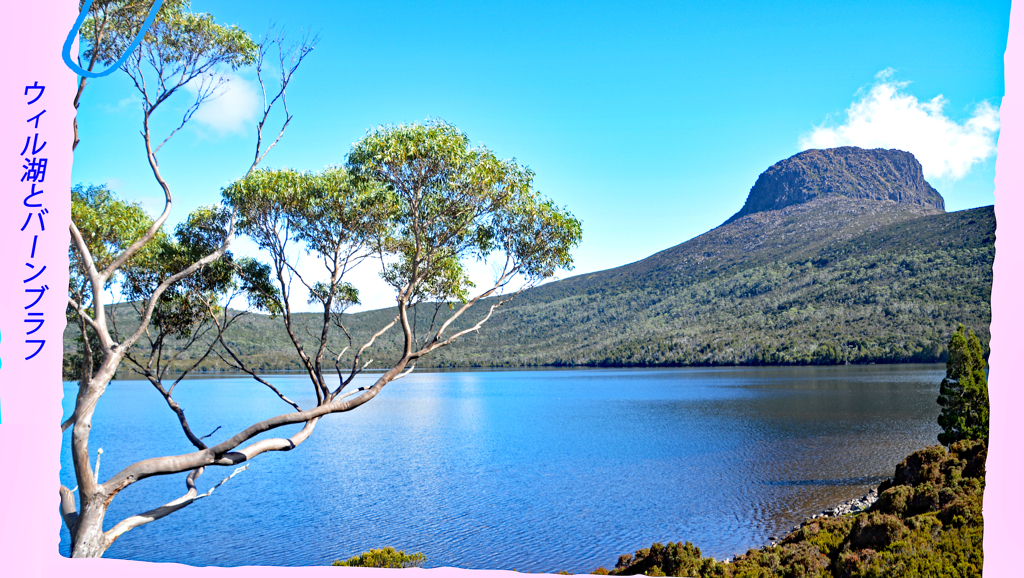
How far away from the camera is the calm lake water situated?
1306cm

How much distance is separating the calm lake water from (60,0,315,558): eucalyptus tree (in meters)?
6.98

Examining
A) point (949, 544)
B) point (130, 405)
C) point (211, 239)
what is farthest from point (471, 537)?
point (130, 405)

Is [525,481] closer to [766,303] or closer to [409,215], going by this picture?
[409,215]

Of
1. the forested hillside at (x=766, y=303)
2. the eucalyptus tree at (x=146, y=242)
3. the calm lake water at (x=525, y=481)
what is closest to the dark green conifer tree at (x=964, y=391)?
the calm lake water at (x=525, y=481)

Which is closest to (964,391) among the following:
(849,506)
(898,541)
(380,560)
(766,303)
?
(849,506)

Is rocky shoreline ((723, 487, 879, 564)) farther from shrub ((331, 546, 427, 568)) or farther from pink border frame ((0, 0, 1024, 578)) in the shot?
pink border frame ((0, 0, 1024, 578))

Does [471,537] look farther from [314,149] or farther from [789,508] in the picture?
[314,149]

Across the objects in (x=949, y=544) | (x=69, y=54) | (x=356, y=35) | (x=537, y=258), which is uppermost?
(x=356, y=35)

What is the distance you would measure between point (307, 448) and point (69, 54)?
82.4 ft

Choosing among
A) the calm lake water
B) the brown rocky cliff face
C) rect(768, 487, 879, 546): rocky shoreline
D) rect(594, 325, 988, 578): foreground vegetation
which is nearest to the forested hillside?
the brown rocky cliff face

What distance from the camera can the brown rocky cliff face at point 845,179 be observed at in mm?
138500

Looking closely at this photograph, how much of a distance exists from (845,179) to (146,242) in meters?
169

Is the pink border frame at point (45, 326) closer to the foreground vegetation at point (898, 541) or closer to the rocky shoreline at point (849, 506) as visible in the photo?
the foreground vegetation at point (898, 541)

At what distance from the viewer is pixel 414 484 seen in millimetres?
19281
